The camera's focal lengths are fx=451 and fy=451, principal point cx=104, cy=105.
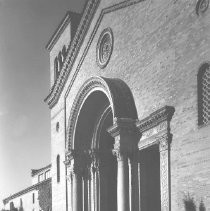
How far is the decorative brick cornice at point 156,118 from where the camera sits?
12.5m

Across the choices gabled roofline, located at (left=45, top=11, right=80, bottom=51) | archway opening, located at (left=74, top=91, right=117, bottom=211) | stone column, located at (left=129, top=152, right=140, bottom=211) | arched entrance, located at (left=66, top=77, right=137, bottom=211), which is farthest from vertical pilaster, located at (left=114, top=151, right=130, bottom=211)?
gabled roofline, located at (left=45, top=11, right=80, bottom=51)

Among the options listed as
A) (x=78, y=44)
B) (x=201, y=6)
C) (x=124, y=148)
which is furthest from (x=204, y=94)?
(x=78, y=44)

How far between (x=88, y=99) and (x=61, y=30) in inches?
214

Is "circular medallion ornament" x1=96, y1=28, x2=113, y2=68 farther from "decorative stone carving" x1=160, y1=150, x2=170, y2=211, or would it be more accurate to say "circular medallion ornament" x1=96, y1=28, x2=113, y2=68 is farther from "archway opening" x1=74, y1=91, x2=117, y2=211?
"decorative stone carving" x1=160, y1=150, x2=170, y2=211

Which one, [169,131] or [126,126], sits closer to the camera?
[169,131]

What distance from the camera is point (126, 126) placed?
48.7ft

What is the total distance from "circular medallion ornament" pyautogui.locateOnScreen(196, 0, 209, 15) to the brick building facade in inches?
1.0

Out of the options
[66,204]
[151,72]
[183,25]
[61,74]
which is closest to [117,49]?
[151,72]

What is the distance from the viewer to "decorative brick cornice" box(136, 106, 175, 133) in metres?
12.5

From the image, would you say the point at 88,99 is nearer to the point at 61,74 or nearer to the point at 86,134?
the point at 86,134

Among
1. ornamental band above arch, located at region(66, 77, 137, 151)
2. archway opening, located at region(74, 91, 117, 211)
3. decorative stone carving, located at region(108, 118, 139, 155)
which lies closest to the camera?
decorative stone carving, located at region(108, 118, 139, 155)

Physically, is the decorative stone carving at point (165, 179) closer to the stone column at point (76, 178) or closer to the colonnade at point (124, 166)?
the colonnade at point (124, 166)

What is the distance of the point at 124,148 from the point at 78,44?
22.4ft

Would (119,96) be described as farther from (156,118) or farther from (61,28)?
(61,28)
